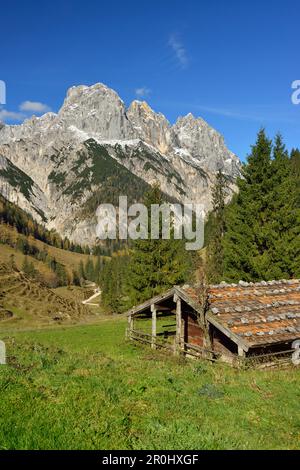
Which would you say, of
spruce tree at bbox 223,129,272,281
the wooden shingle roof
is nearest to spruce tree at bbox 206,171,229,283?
spruce tree at bbox 223,129,272,281

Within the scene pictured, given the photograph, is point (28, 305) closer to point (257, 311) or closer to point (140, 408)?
point (257, 311)

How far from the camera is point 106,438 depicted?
21.9 ft

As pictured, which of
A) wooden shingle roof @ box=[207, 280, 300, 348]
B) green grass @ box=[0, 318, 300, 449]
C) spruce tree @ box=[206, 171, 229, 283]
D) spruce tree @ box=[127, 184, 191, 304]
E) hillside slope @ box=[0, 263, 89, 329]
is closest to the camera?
green grass @ box=[0, 318, 300, 449]

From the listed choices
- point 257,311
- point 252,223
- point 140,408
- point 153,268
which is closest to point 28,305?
point 153,268

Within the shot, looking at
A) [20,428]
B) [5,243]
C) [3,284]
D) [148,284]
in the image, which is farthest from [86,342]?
[5,243]

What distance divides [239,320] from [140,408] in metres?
10.00

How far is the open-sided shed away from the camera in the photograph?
55.0 feet

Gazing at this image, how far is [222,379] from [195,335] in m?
9.76

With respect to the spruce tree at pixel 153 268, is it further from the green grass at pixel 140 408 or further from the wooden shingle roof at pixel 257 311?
the green grass at pixel 140 408

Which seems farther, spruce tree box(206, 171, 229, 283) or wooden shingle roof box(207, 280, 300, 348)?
spruce tree box(206, 171, 229, 283)

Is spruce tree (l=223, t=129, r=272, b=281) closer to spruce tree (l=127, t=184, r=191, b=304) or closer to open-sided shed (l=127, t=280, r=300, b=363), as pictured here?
spruce tree (l=127, t=184, r=191, b=304)

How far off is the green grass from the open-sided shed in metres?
3.57
